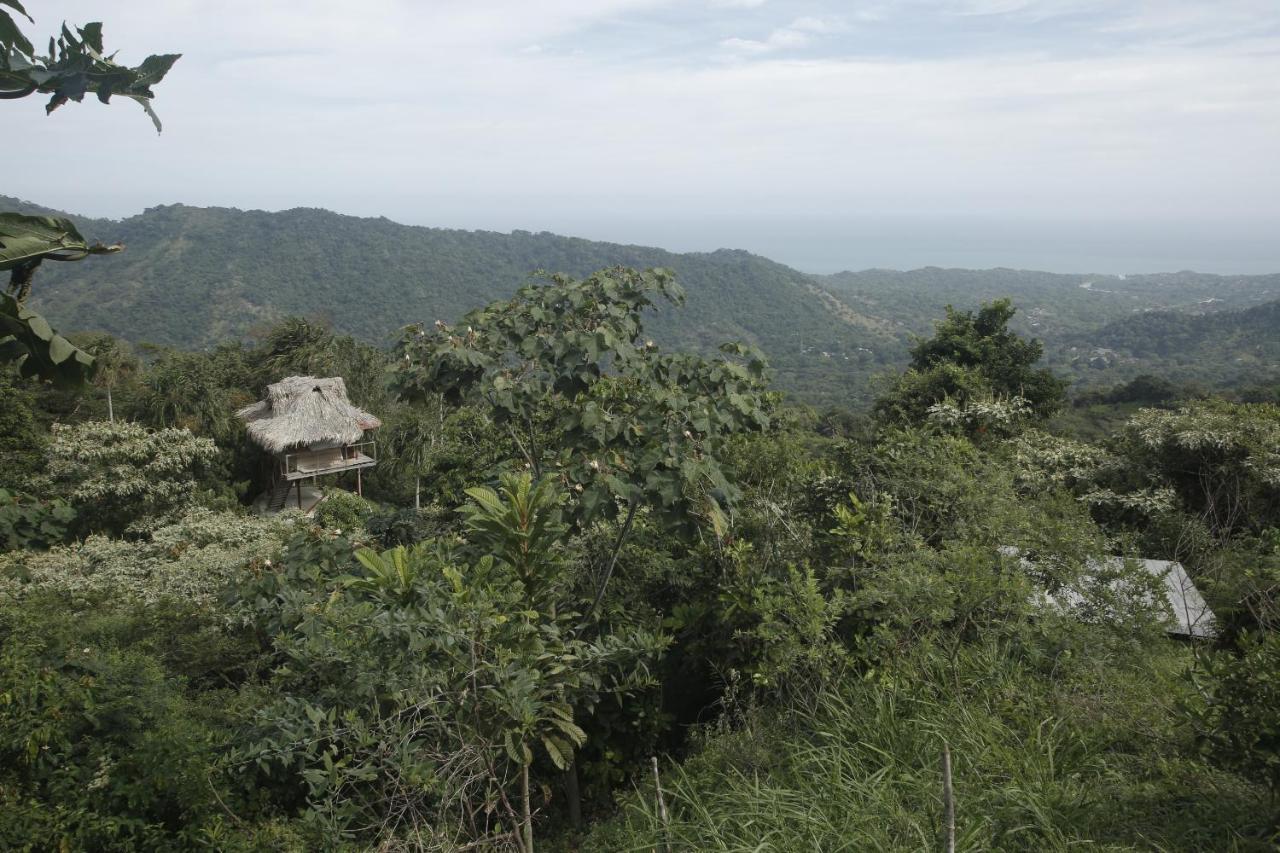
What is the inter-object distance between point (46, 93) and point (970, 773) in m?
3.61

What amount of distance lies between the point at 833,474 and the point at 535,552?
2.93m

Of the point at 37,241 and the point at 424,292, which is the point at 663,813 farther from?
the point at 424,292

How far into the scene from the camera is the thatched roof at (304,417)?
56.3 feet

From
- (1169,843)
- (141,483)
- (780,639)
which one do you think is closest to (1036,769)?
(1169,843)

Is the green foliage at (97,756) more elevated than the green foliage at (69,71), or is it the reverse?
the green foliage at (69,71)

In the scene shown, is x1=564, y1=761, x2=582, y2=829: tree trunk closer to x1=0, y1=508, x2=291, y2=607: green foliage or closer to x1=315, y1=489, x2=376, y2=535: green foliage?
x1=0, y1=508, x2=291, y2=607: green foliage

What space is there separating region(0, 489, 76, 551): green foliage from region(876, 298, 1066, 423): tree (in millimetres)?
13381

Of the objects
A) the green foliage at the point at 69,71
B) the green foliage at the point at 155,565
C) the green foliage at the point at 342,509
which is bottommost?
the green foliage at the point at 342,509

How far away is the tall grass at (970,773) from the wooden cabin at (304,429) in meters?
15.8

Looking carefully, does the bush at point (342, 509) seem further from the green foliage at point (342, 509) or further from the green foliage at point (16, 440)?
the green foliage at point (16, 440)

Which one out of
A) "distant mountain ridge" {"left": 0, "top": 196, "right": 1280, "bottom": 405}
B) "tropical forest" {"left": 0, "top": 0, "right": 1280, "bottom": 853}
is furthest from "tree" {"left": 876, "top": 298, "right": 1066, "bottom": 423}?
"distant mountain ridge" {"left": 0, "top": 196, "right": 1280, "bottom": 405}

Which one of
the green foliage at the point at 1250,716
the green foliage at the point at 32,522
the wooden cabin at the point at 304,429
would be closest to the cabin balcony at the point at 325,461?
the wooden cabin at the point at 304,429

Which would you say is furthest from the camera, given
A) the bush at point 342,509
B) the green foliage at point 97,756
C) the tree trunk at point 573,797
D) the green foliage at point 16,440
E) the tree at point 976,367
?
the green foliage at point 16,440

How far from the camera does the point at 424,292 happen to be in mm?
72250
